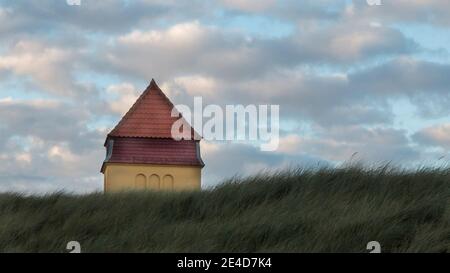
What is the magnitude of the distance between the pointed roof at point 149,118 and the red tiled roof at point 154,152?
0.30 m

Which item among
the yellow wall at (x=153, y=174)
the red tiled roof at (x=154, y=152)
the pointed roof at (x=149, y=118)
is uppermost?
the pointed roof at (x=149, y=118)

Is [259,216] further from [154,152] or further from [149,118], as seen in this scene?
[149,118]

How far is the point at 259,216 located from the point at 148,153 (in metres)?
14.9

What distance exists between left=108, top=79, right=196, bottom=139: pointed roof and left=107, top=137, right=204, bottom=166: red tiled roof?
0.30 metres

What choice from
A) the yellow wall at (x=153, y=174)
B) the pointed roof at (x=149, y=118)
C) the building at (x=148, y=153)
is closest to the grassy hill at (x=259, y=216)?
the yellow wall at (x=153, y=174)

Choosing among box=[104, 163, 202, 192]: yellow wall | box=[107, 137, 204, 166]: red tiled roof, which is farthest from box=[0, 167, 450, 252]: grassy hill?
box=[107, 137, 204, 166]: red tiled roof

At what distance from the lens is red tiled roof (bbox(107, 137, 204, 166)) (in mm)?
25953

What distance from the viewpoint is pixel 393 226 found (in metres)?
11.2

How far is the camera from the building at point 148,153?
84.7 feet

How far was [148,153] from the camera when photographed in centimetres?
2644

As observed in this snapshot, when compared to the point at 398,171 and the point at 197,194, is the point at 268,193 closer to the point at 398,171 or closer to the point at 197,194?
the point at 197,194

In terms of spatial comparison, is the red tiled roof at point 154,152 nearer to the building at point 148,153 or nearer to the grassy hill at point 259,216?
the building at point 148,153
